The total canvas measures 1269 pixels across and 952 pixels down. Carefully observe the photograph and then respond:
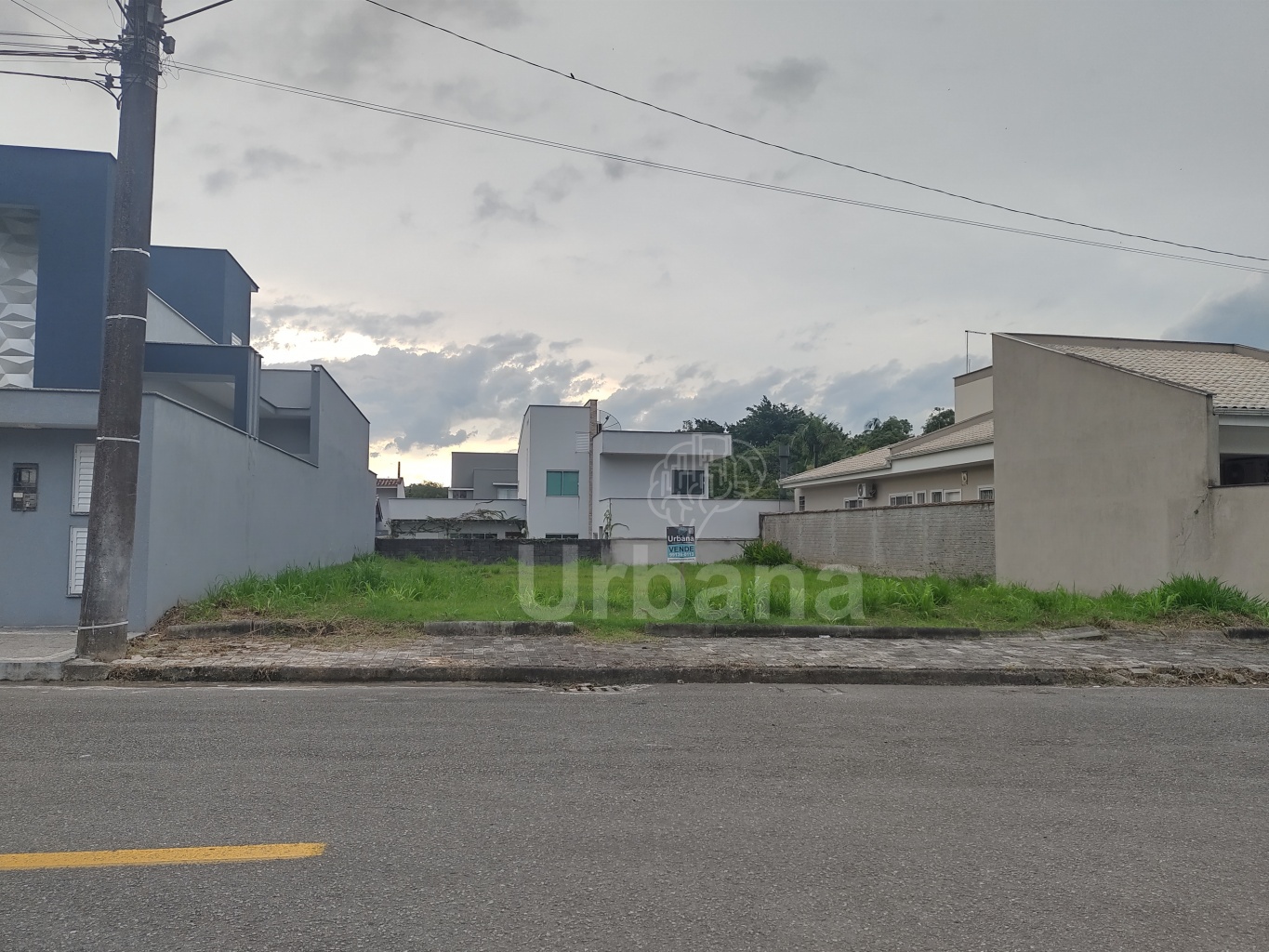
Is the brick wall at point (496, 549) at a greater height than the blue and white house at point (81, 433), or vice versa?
the blue and white house at point (81, 433)

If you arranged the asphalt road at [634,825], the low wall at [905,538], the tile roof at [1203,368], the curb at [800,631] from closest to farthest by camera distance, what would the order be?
the asphalt road at [634,825] < the curb at [800,631] < the tile roof at [1203,368] < the low wall at [905,538]

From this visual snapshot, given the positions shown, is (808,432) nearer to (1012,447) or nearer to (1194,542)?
(1012,447)

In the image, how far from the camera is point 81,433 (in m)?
11.6

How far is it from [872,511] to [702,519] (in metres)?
10.6

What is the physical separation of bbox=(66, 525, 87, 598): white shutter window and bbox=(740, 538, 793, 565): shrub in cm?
1985

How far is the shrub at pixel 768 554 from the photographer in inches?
1109

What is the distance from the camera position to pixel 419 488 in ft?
330

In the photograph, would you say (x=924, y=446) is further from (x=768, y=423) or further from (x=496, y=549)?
(x=768, y=423)

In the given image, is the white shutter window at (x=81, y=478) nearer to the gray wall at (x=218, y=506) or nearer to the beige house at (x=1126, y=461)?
the gray wall at (x=218, y=506)

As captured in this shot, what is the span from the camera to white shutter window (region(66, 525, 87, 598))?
11.5 metres

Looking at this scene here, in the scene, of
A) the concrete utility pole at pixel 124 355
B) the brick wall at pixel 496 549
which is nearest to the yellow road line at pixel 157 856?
the concrete utility pole at pixel 124 355

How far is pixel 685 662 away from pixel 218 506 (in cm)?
768

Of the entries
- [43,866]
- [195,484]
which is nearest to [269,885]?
[43,866]

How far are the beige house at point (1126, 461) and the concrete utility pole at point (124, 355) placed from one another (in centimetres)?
1434
